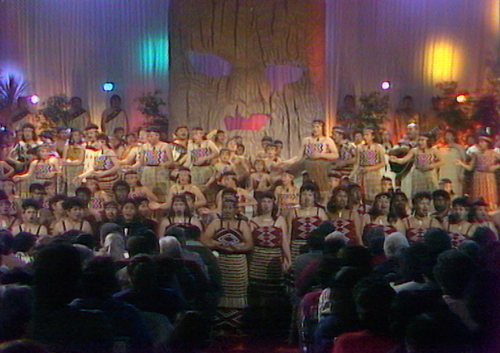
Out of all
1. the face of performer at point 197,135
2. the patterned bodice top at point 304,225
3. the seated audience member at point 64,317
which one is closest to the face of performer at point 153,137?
the face of performer at point 197,135

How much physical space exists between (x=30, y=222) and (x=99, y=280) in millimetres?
1710

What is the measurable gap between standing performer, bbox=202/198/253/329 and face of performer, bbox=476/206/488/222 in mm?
1467

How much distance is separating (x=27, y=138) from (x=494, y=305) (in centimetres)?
342

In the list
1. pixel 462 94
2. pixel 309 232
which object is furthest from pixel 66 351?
pixel 462 94

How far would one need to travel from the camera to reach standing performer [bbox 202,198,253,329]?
377 centimetres

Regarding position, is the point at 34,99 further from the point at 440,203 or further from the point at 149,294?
the point at 440,203

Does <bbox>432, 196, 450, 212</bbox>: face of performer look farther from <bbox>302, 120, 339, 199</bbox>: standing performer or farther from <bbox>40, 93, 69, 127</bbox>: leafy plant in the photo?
<bbox>40, 93, 69, 127</bbox>: leafy plant

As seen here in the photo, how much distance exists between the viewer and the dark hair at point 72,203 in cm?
450

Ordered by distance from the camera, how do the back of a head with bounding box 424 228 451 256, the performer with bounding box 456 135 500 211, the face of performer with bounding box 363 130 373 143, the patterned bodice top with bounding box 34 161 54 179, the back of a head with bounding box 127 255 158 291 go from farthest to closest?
the patterned bodice top with bounding box 34 161 54 179 → the face of performer with bounding box 363 130 373 143 → the performer with bounding box 456 135 500 211 → the back of a head with bounding box 424 228 451 256 → the back of a head with bounding box 127 255 158 291

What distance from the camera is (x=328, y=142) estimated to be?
4.68 m

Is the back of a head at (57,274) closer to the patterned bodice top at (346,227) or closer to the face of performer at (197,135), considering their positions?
the patterned bodice top at (346,227)

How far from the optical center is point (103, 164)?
16.0 feet

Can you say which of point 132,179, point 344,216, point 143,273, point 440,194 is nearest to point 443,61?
point 440,194

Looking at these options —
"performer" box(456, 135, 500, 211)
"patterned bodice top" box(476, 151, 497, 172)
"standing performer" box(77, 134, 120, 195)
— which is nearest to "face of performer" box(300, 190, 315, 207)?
"performer" box(456, 135, 500, 211)
